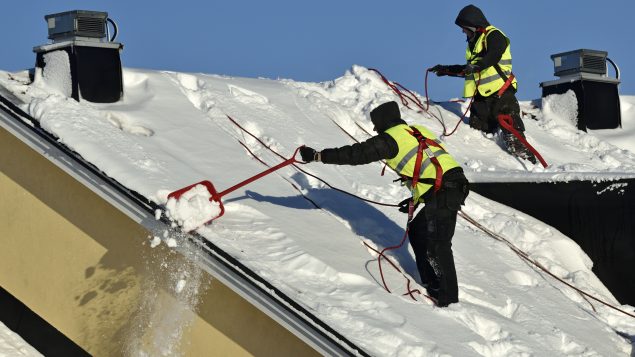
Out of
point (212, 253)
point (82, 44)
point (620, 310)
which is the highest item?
point (82, 44)

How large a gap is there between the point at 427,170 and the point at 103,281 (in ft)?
7.54

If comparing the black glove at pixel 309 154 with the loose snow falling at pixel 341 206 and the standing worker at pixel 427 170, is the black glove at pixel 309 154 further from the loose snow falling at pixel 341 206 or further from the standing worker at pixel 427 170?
the loose snow falling at pixel 341 206

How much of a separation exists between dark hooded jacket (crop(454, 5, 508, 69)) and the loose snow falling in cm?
95

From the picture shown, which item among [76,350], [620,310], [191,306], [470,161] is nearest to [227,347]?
[191,306]

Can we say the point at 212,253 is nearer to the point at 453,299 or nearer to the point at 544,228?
the point at 453,299

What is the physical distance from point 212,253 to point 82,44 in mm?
3624

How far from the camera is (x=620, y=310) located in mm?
9547

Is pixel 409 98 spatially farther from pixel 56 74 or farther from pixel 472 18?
pixel 56 74

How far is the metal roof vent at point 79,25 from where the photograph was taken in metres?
10.1

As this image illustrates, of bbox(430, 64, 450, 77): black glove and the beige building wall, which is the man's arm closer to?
the beige building wall

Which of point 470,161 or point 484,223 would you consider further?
point 470,161


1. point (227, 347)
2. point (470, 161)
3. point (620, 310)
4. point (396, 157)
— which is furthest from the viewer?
point (470, 161)

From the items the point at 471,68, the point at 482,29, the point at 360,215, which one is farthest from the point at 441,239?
the point at 482,29

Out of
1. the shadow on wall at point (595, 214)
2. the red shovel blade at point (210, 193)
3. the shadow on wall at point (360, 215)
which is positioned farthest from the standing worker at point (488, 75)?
the red shovel blade at point (210, 193)
